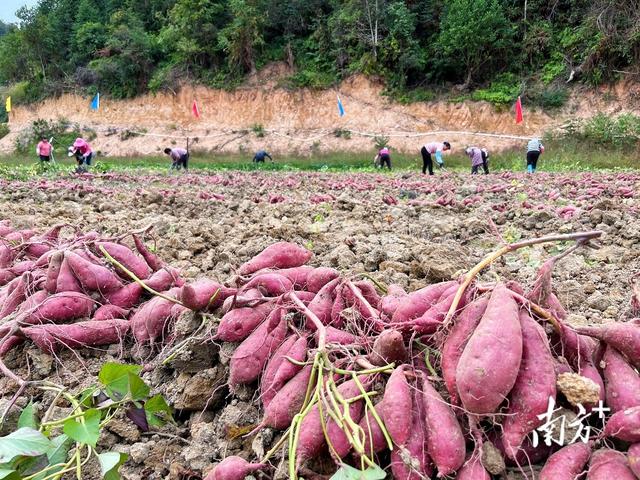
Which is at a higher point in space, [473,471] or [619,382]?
[619,382]

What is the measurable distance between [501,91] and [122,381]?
25015mm

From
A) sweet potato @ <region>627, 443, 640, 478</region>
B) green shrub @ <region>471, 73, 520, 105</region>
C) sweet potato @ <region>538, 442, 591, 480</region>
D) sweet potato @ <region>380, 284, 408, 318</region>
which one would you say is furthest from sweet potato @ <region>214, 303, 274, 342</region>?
green shrub @ <region>471, 73, 520, 105</region>

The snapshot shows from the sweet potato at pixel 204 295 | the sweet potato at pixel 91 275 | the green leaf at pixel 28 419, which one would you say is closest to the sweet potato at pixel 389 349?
the sweet potato at pixel 204 295

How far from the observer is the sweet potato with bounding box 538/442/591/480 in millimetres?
Result: 1001

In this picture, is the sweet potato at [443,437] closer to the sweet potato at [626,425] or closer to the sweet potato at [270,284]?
the sweet potato at [626,425]

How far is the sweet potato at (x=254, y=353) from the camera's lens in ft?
5.12

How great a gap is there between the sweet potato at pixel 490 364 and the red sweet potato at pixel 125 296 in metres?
1.59

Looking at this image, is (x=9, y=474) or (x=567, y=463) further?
(x=9, y=474)

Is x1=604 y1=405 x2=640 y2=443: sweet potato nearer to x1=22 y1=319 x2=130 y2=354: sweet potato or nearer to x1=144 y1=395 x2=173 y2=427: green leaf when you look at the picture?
x1=144 y1=395 x2=173 y2=427: green leaf

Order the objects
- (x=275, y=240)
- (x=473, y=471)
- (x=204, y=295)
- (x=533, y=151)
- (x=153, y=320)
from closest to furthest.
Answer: (x=473, y=471) → (x=204, y=295) → (x=153, y=320) → (x=275, y=240) → (x=533, y=151)

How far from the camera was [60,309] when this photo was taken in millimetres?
2027

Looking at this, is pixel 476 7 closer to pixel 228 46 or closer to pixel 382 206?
pixel 228 46

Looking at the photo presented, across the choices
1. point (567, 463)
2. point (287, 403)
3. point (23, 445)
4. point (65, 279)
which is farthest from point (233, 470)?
point (65, 279)

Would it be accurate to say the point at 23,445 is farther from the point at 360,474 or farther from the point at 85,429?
the point at 360,474
